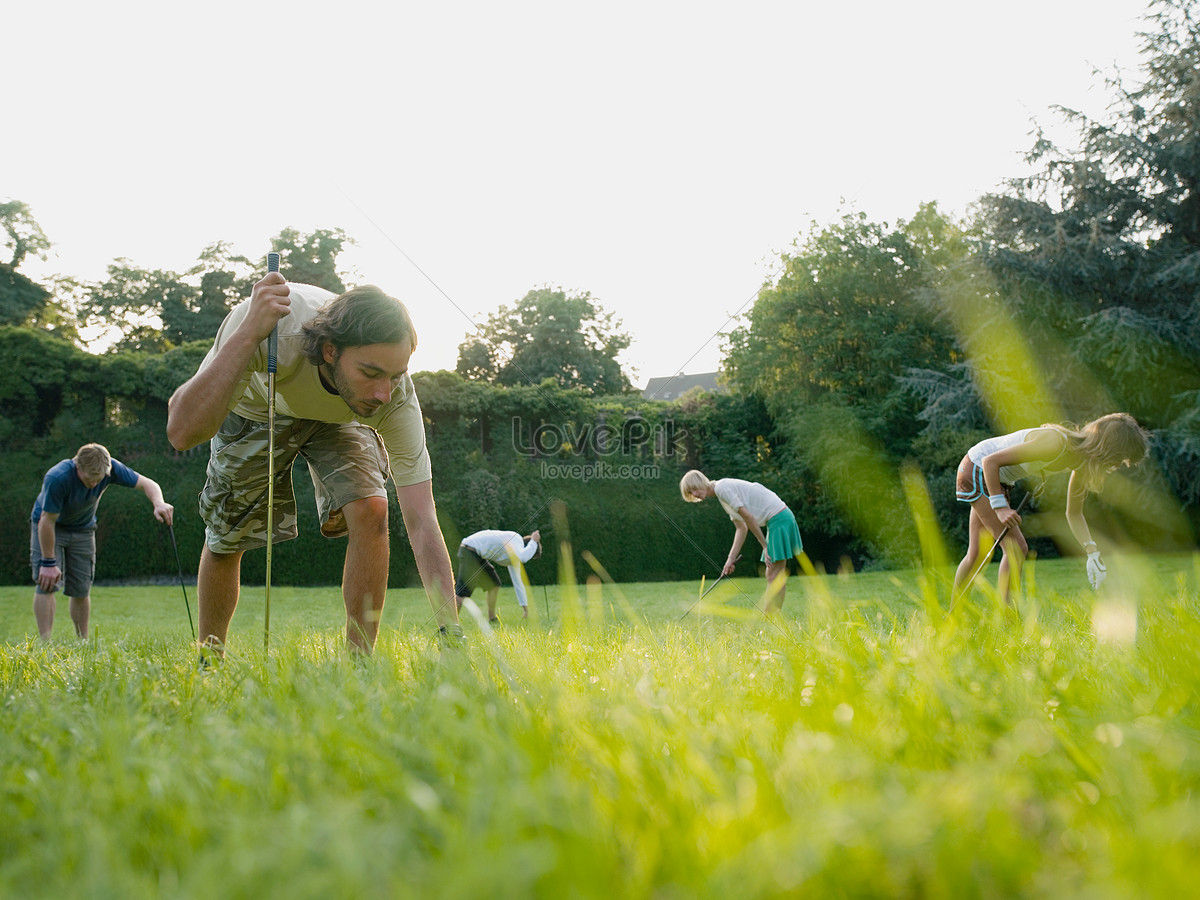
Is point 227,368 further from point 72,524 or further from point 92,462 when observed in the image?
point 72,524

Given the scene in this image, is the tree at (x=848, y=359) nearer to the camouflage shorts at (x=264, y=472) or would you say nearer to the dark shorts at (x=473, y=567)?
the dark shorts at (x=473, y=567)

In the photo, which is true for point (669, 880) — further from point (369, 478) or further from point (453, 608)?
point (369, 478)

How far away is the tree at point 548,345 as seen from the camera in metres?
33.5

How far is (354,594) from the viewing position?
3.26 metres

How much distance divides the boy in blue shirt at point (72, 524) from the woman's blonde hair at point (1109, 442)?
22.8 feet


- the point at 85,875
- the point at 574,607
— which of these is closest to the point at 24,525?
the point at 574,607

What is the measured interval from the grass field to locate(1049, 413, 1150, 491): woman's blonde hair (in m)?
3.93

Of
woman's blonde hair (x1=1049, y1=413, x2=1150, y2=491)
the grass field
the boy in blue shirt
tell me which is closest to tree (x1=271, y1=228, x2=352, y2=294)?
the boy in blue shirt

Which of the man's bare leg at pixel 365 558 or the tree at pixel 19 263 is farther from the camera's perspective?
the tree at pixel 19 263

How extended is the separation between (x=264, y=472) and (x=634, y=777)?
2872mm

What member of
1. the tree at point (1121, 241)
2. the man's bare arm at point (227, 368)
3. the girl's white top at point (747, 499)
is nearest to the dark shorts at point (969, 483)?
the girl's white top at point (747, 499)

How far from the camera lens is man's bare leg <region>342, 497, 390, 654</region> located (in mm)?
3242

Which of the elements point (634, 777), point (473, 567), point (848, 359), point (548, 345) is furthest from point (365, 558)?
point (548, 345)

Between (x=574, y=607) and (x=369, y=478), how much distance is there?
4.47ft
